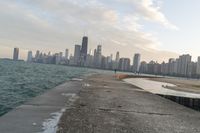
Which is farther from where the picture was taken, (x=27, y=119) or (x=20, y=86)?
(x=20, y=86)

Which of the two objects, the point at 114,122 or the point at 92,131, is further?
the point at 114,122

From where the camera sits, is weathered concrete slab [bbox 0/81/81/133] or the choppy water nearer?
weathered concrete slab [bbox 0/81/81/133]

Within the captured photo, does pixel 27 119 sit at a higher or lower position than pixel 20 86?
higher

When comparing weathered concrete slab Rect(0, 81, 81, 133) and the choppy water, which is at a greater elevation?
weathered concrete slab Rect(0, 81, 81, 133)

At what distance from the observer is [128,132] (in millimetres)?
8539

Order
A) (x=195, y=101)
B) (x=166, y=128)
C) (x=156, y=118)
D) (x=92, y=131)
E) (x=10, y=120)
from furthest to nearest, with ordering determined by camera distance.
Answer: (x=195, y=101)
(x=156, y=118)
(x=166, y=128)
(x=10, y=120)
(x=92, y=131)

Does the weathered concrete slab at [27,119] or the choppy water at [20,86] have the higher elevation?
the weathered concrete slab at [27,119]

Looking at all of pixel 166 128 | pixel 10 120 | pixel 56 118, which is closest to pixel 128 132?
pixel 166 128

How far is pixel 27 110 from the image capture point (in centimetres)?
1107

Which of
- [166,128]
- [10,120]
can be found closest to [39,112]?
[10,120]

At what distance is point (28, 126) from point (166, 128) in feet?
14.2

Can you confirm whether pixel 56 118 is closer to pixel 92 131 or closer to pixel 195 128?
pixel 92 131

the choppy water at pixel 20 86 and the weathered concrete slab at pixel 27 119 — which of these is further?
the choppy water at pixel 20 86

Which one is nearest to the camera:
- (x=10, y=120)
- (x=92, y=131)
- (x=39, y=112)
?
(x=92, y=131)
